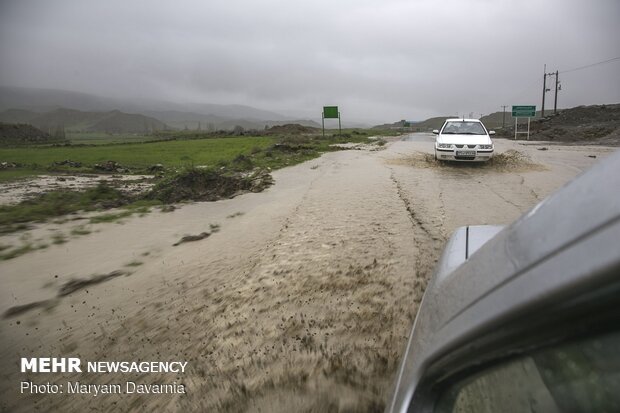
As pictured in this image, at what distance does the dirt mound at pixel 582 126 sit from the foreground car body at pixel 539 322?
31.1 metres

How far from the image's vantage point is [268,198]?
8.89m

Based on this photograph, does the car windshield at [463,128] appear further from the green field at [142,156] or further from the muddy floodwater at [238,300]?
the green field at [142,156]

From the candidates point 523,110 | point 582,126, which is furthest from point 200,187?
point 582,126

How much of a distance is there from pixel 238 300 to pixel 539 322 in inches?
119

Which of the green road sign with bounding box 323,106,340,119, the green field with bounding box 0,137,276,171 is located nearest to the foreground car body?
the green field with bounding box 0,137,276,171

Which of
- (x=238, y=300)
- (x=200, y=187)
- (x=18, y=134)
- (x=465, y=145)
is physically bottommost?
(x=238, y=300)

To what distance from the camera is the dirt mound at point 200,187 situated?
919cm

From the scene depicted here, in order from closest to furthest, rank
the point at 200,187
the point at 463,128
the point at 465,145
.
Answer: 1. the point at 200,187
2. the point at 465,145
3. the point at 463,128

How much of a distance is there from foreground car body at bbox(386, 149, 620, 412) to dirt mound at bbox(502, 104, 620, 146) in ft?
102

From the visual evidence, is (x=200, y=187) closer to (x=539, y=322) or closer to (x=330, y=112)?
(x=539, y=322)

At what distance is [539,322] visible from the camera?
0.77 meters

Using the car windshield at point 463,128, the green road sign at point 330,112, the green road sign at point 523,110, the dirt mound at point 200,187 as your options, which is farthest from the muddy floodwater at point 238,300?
the green road sign at point 330,112

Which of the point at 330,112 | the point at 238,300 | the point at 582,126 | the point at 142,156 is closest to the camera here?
the point at 238,300

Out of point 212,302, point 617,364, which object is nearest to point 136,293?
point 212,302
